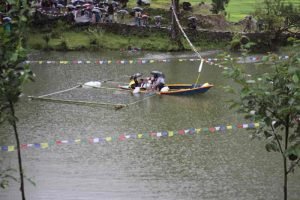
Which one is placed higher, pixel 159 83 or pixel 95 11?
pixel 95 11

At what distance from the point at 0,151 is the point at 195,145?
19.1 feet

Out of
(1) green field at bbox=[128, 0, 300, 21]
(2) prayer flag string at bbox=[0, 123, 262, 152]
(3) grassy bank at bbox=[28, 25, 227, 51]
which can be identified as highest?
(1) green field at bbox=[128, 0, 300, 21]

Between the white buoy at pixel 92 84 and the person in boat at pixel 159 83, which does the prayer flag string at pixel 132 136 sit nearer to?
the person in boat at pixel 159 83

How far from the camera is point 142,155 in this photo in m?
16.7

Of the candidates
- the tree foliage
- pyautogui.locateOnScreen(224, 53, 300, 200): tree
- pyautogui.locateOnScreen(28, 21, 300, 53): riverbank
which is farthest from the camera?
the tree foliage

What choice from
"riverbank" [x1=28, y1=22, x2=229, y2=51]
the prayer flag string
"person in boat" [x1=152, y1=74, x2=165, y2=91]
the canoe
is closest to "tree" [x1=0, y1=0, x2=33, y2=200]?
the prayer flag string

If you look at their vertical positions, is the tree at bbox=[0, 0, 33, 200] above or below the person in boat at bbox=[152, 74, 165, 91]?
above

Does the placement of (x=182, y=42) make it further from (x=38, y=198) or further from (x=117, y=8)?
(x=38, y=198)

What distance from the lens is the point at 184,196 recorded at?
44.8ft

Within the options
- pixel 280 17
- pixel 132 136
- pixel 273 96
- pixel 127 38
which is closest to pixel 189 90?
pixel 132 136

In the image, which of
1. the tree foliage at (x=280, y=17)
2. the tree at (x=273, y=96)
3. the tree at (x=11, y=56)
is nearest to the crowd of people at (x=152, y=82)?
the tree at (x=273, y=96)

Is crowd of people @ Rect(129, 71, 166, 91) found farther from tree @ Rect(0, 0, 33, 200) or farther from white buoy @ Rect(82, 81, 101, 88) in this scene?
tree @ Rect(0, 0, 33, 200)

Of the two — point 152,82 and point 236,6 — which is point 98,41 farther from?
point 236,6

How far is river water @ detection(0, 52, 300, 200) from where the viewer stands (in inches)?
551
